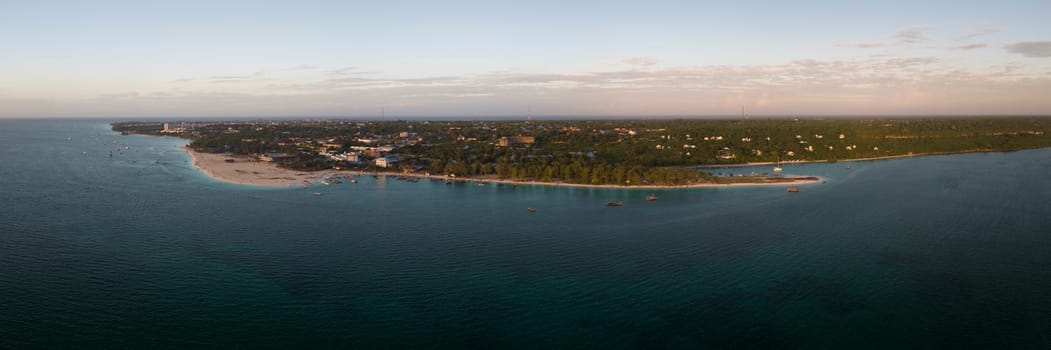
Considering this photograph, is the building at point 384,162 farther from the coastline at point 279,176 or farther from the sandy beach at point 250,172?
the sandy beach at point 250,172

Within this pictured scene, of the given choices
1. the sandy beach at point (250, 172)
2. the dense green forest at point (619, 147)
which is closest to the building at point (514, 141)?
the dense green forest at point (619, 147)

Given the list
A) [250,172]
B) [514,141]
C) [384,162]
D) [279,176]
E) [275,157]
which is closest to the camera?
[279,176]

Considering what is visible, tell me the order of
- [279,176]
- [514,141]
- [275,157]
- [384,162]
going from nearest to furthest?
[279,176] < [384,162] < [275,157] < [514,141]

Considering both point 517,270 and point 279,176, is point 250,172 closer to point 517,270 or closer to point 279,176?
point 279,176

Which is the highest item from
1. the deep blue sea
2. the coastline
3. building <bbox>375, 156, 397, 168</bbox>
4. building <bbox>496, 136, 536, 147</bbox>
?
building <bbox>496, 136, 536, 147</bbox>

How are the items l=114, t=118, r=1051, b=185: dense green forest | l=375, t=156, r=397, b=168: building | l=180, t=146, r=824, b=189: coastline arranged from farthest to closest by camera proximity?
l=375, t=156, r=397, b=168: building → l=114, t=118, r=1051, b=185: dense green forest → l=180, t=146, r=824, b=189: coastline

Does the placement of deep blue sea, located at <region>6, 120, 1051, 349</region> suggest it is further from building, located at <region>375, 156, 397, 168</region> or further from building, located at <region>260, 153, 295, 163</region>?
building, located at <region>260, 153, 295, 163</region>

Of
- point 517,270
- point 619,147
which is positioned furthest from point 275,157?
point 517,270

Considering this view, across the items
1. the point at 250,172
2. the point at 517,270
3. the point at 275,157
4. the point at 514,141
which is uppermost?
the point at 514,141

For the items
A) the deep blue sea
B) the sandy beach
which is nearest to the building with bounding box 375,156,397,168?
the sandy beach

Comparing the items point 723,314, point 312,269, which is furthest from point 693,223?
point 312,269
